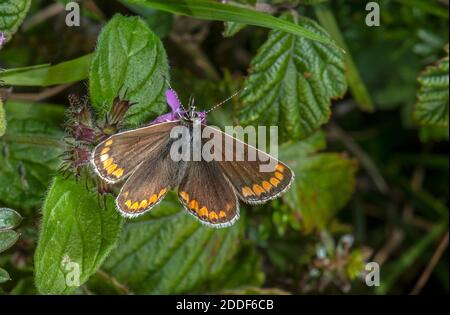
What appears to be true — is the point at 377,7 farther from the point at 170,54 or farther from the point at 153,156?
the point at 153,156

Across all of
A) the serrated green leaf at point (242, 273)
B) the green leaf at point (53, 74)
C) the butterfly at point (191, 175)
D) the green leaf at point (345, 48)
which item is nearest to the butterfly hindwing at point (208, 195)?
the butterfly at point (191, 175)

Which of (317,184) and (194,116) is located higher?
(194,116)

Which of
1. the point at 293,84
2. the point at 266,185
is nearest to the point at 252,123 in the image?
the point at 293,84

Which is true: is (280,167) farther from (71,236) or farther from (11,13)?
(11,13)

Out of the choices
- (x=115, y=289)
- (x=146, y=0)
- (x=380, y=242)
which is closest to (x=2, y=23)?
(x=146, y=0)

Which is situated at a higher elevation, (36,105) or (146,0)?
(146,0)

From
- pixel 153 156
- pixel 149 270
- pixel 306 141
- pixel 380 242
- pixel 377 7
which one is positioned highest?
pixel 377 7
